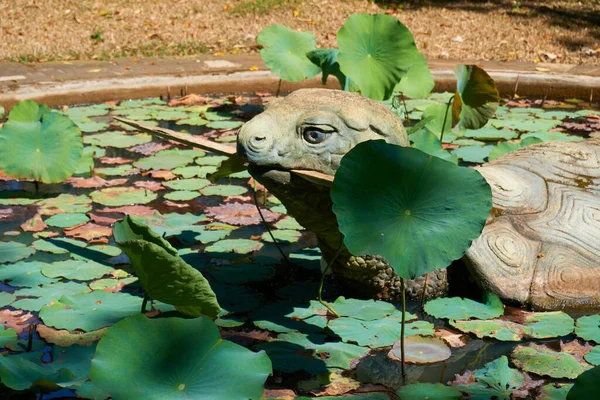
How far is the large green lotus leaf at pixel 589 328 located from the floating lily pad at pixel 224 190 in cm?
202

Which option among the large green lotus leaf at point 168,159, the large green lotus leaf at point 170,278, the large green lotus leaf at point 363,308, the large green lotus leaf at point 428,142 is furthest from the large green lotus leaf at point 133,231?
the large green lotus leaf at point 168,159

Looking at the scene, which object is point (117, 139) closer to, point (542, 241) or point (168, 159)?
point (168, 159)

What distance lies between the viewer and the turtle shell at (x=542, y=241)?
3072 millimetres

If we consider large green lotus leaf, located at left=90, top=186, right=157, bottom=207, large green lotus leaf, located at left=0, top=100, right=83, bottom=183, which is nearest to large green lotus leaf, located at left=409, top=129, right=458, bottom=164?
large green lotus leaf, located at left=90, top=186, right=157, bottom=207

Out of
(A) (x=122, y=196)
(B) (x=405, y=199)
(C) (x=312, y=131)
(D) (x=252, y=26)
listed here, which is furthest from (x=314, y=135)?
(D) (x=252, y=26)

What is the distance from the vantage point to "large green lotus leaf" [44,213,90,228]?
12.8ft

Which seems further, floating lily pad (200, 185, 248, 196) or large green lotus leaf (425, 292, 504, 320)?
floating lily pad (200, 185, 248, 196)

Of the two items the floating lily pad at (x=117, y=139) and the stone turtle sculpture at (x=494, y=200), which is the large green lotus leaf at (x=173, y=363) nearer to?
the stone turtle sculpture at (x=494, y=200)

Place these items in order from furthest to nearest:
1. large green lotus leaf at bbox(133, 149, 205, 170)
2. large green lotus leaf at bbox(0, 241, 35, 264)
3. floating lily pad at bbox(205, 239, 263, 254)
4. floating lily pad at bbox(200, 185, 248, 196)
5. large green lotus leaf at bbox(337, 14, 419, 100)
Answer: large green lotus leaf at bbox(133, 149, 205, 170)
floating lily pad at bbox(200, 185, 248, 196)
large green lotus leaf at bbox(337, 14, 419, 100)
floating lily pad at bbox(205, 239, 263, 254)
large green lotus leaf at bbox(0, 241, 35, 264)

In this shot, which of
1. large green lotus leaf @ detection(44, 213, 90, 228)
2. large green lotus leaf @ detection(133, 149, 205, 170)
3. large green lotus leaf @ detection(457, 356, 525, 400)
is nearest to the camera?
large green lotus leaf @ detection(457, 356, 525, 400)

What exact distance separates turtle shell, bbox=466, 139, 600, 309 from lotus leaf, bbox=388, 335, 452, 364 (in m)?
0.39

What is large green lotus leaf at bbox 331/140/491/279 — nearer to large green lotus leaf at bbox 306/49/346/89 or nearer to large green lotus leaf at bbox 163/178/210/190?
large green lotus leaf at bbox 163/178/210/190

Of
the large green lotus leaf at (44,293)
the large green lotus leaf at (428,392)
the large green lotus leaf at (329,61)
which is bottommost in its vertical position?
the large green lotus leaf at (44,293)

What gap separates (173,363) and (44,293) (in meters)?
1.23
